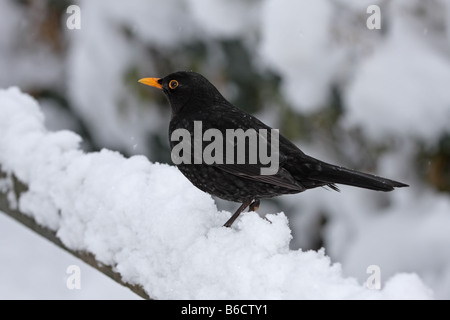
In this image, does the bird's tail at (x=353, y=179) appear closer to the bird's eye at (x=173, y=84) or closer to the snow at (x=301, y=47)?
the bird's eye at (x=173, y=84)

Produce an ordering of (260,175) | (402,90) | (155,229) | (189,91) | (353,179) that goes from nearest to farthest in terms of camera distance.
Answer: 1. (155,229)
2. (353,179)
3. (260,175)
4. (189,91)
5. (402,90)

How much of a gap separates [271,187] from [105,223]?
66 centimetres

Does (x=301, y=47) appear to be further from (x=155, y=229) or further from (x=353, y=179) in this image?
(x=155, y=229)

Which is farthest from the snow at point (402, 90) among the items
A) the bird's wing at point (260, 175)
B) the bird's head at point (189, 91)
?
the bird's wing at point (260, 175)

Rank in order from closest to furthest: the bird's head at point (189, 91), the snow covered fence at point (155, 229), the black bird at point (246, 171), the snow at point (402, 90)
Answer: the snow covered fence at point (155, 229) < the black bird at point (246, 171) < the bird's head at point (189, 91) < the snow at point (402, 90)

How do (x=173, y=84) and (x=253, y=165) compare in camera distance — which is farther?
(x=173, y=84)

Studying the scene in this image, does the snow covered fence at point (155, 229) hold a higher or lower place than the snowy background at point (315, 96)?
lower

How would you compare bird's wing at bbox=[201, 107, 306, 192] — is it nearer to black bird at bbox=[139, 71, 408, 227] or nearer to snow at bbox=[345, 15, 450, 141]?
black bird at bbox=[139, 71, 408, 227]

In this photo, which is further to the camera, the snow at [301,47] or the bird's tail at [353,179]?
the snow at [301,47]

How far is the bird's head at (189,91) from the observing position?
267 cm

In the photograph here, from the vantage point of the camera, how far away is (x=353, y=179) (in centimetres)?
222

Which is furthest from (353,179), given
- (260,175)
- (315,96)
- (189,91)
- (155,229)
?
(315,96)

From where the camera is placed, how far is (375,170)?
13.3 ft

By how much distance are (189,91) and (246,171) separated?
54 cm
